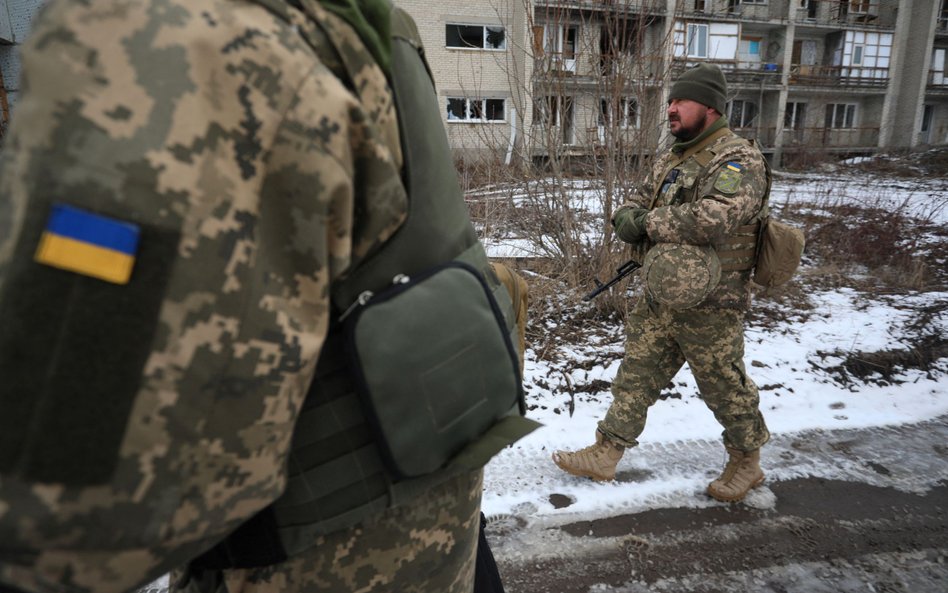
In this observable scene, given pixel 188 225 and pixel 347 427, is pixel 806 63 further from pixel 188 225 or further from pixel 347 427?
pixel 188 225

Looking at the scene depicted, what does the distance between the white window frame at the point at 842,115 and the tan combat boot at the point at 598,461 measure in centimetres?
3241

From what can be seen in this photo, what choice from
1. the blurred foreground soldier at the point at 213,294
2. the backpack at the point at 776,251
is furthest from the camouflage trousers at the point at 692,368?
the blurred foreground soldier at the point at 213,294

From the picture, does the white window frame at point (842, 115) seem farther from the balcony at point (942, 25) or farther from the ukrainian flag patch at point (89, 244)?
the ukrainian flag patch at point (89, 244)

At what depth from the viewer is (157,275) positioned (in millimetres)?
561

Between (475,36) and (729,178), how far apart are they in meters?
21.2

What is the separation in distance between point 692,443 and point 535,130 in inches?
120

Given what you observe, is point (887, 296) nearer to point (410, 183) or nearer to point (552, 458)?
point (552, 458)

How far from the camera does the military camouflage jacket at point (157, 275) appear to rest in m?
0.52

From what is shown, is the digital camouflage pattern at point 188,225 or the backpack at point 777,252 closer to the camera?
the digital camouflage pattern at point 188,225

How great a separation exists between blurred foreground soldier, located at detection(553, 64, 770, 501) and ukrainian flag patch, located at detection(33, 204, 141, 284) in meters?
2.30

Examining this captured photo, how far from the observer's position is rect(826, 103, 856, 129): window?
28.4 metres

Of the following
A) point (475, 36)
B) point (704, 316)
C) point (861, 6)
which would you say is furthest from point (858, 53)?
point (704, 316)

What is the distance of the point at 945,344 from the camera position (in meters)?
4.46

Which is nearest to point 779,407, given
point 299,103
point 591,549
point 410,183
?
point 591,549
